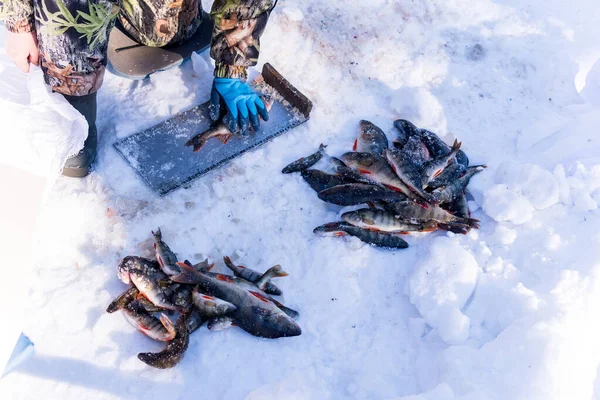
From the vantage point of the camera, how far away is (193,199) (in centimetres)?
304

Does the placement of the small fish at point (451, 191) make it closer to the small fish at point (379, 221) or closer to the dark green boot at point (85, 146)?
the small fish at point (379, 221)

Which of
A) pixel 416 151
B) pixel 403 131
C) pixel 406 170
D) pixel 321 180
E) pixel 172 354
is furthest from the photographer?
pixel 403 131

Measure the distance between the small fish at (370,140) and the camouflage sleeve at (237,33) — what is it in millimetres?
902

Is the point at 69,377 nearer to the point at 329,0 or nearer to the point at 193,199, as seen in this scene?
the point at 193,199

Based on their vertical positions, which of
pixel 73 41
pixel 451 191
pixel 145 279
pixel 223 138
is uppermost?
pixel 73 41

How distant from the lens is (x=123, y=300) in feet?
8.30

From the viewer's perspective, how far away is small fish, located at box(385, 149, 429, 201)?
9.93 ft

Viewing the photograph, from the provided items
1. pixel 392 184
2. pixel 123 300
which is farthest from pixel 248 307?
pixel 392 184

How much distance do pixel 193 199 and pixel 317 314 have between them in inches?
40.6

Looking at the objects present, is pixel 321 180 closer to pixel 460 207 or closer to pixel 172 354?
pixel 460 207

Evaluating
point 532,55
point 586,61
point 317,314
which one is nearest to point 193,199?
point 317,314

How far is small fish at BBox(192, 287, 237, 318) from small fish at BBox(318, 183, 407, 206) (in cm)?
95

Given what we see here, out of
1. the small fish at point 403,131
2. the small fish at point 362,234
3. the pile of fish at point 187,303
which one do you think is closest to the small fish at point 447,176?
the small fish at point 403,131

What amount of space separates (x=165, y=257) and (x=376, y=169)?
1378 millimetres
